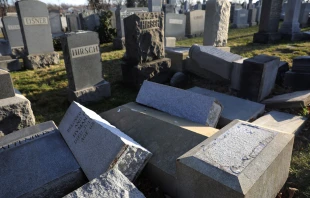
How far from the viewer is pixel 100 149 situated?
2152 mm

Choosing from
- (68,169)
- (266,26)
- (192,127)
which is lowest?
(68,169)

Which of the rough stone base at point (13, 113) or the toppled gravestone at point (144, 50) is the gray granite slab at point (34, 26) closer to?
the toppled gravestone at point (144, 50)

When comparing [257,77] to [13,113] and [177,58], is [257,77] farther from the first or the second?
[13,113]

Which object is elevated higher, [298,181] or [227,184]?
[227,184]

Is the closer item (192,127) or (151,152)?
(151,152)

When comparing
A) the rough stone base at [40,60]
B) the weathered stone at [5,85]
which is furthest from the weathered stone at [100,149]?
the rough stone base at [40,60]

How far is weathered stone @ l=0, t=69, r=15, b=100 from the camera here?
10.7 feet

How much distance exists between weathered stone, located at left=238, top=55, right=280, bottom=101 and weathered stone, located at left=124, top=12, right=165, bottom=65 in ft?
6.63

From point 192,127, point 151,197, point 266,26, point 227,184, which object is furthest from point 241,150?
point 266,26

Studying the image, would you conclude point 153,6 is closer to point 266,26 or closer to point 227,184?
point 266,26

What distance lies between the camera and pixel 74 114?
9.17 feet

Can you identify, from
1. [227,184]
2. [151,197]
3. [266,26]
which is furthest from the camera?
[266,26]

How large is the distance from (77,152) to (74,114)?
0.58m

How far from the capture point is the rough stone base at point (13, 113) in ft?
10.7
